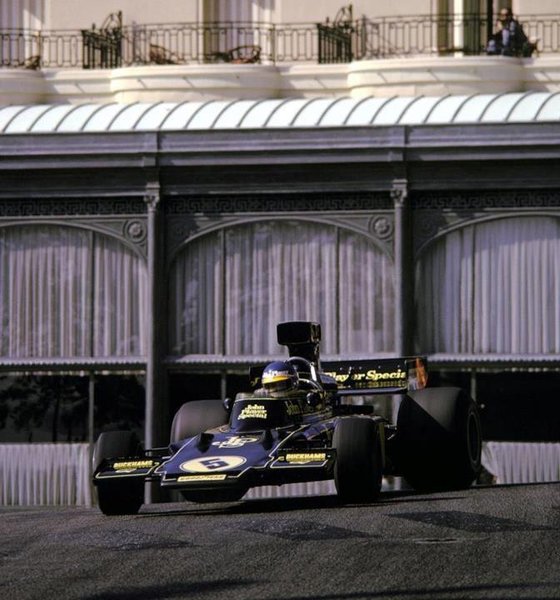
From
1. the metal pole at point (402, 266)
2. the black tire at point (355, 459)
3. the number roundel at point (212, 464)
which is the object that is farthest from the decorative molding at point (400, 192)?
the number roundel at point (212, 464)

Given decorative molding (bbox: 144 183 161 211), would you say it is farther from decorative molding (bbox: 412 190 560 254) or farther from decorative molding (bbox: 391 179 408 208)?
decorative molding (bbox: 412 190 560 254)

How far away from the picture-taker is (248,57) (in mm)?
34406

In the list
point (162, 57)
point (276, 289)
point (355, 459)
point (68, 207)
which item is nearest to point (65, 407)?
point (68, 207)

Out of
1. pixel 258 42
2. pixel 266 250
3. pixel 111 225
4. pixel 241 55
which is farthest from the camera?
pixel 258 42

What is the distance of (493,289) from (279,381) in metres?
8.82

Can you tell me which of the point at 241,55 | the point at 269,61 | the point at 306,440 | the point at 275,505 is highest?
the point at 241,55

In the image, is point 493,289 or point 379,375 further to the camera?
point 493,289

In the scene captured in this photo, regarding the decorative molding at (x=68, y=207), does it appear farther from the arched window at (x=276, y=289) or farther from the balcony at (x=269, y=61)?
the balcony at (x=269, y=61)

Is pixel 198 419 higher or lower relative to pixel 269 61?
lower

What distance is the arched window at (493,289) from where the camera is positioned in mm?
28000

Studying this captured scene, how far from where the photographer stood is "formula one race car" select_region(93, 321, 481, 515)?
18.4 metres

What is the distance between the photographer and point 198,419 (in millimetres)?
21984

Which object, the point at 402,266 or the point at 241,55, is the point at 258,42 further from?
the point at 402,266

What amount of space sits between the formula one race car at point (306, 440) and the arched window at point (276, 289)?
5817mm
